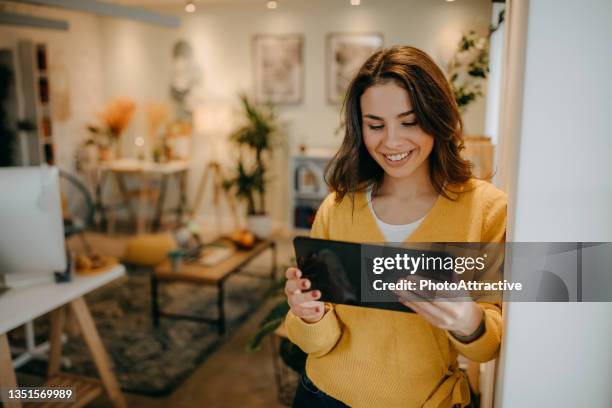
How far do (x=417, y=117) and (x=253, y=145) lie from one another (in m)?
3.95

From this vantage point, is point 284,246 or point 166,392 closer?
point 166,392

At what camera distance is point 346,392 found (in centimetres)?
104

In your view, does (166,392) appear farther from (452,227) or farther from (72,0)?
(72,0)

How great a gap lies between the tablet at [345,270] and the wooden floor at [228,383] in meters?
1.62

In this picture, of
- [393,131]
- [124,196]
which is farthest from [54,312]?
[124,196]

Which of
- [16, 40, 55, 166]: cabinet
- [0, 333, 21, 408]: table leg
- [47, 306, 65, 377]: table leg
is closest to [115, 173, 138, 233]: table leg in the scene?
[16, 40, 55, 166]: cabinet

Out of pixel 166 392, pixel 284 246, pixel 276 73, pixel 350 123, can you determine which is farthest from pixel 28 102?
pixel 350 123

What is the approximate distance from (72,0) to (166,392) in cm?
217

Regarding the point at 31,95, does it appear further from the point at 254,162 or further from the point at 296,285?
the point at 296,285

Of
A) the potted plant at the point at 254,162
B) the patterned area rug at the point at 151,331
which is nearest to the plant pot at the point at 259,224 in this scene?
the potted plant at the point at 254,162

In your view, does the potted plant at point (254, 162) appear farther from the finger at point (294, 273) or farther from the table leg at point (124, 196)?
the finger at point (294, 273)

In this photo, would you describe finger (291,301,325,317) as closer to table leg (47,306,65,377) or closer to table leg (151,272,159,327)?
table leg (47,306,65,377)

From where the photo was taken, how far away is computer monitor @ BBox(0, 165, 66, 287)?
5.90ft

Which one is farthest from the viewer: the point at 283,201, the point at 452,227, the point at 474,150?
the point at 283,201
